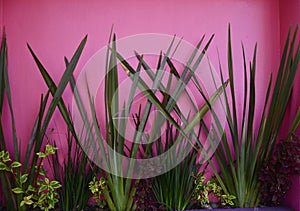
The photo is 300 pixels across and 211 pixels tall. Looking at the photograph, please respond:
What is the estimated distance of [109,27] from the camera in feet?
6.32

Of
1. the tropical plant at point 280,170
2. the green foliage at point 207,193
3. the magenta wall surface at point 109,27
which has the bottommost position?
the green foliage at point 207,193

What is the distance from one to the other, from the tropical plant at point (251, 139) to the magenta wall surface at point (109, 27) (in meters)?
0.20

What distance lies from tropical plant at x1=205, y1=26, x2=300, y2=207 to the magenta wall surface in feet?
0.64

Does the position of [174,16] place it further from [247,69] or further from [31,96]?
[31,96]

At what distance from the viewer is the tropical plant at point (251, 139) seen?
1713 mm

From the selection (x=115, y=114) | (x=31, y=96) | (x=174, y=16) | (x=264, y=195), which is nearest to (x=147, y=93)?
(x=115, y=114)

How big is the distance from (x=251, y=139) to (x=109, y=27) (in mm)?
1074

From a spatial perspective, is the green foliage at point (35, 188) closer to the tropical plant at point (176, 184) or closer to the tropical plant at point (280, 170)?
the tropical plant at point (176, 184)

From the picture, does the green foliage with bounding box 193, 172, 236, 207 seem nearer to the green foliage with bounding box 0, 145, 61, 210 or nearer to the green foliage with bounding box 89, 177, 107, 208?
the green foliage with bounding box 89, 177, 107, 208

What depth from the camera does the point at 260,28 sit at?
1949mm

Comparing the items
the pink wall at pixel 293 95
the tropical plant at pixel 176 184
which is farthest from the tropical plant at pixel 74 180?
the pink wall at pixel 293 95

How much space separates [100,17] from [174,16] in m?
0.46

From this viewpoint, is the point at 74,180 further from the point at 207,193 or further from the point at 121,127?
the point at 207,193

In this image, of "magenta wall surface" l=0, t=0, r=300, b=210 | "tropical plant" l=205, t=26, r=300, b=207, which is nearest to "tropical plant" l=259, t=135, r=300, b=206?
"tropical plant" l=205, t=26, r=300, b=207
